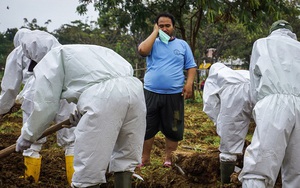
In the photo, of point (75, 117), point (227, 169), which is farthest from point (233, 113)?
point (75, 117)

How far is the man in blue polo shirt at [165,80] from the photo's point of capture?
461 cm

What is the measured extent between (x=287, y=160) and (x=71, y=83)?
5.46 ft

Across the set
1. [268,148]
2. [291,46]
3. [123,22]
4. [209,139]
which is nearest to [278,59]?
[291,46]

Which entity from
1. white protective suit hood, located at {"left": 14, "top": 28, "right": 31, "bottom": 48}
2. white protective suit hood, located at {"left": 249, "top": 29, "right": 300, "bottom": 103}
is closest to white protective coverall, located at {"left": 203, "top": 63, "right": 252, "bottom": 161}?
white protective suit hood, located at {"left": 249, "top": 29, "right": 300, "bottom": 103}

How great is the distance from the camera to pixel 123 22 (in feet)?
35.4

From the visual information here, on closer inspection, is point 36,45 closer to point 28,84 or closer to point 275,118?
point 28,84

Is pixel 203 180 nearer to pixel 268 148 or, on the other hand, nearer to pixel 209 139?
pixel 268 148

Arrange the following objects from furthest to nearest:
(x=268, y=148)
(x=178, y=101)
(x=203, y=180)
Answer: (x=178, y=101), (x=203, y=180), (x=268, y=148)

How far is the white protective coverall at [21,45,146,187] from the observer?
9.54ft

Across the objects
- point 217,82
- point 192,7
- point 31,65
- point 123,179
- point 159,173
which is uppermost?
point 192,7

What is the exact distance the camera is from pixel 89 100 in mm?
2904

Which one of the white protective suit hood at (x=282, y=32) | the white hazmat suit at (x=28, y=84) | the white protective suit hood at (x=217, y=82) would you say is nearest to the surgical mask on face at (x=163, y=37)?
the white protective suit hood at (x=217, y=82)

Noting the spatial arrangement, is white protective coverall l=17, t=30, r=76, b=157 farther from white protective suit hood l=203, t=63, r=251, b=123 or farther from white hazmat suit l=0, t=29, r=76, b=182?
white protective suit hood l=203, t=63, r=251, b=123

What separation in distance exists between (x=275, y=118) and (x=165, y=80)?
1933 mm
